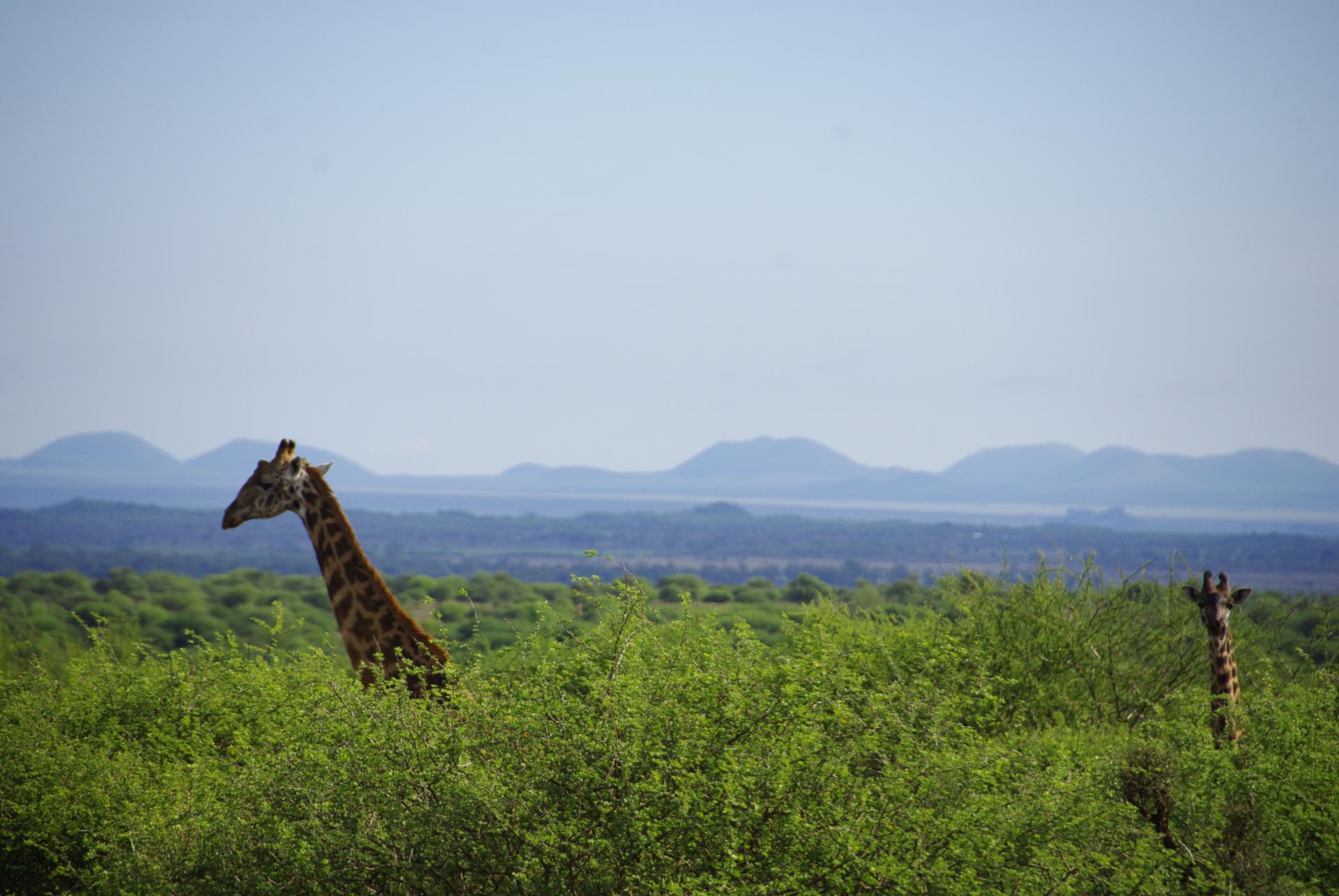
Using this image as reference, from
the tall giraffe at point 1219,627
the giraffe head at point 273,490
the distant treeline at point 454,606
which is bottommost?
the distant treeline at point 454,606

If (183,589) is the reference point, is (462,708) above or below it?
above

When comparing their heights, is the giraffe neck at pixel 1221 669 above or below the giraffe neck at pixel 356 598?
below

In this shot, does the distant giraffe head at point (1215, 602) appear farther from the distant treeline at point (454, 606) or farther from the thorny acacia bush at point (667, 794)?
the distant treeline at point (454, 606)

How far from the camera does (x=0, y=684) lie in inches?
571

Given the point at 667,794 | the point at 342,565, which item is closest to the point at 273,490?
the point at 342,565

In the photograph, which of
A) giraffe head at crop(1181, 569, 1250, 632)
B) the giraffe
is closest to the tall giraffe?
giraffe head at crop(1181, 569, 1250, 632)

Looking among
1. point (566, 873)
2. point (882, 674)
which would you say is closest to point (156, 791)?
point (566, 873)

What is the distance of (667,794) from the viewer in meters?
8.27

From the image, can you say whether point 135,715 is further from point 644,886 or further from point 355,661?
point 644,886

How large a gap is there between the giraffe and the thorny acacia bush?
2.84 ft

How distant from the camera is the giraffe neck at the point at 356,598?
1291 cm

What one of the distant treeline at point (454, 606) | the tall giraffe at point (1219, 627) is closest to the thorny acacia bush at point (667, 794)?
the distant treeline at point (454, 606)

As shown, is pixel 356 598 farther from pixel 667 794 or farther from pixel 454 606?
pixel 454 606

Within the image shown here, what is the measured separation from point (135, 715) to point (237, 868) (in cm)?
585
